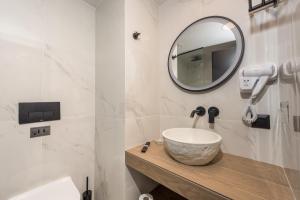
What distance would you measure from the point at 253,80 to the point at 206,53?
399 millimetres

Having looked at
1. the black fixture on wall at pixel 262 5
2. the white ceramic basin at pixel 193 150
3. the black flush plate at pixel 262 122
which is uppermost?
the black fixture on wall at pixel 262 5

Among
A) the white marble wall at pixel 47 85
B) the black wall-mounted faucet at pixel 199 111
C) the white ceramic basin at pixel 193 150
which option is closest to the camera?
the white ceramic basin at pixel 193 150

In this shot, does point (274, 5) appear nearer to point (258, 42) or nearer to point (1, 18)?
point (258, 42)

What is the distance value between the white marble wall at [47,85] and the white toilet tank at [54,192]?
6cm

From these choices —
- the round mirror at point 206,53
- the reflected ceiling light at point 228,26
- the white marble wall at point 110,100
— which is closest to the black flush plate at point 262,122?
the round mirror at point 206,53

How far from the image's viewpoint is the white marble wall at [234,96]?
813 mm

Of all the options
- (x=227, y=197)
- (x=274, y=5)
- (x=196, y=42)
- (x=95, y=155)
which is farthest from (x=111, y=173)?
(x=274, y=5)

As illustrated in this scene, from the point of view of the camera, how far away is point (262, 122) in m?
0.82

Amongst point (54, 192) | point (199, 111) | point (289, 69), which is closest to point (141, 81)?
point (199, 111)

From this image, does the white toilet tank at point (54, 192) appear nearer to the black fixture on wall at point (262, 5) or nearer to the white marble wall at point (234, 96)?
the white marble wall at point (234, 96)

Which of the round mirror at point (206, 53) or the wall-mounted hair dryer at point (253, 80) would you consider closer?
the wall-mounted hair dryer at point (253, 80)

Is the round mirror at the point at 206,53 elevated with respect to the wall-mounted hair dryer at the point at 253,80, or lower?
A: elevated

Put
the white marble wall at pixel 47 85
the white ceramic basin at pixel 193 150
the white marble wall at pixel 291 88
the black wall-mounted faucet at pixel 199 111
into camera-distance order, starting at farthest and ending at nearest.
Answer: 1. the black wall-mounted faucet at pixel 199 111
2. the white marble wall at pixel 47 85
3. the white ceramic basin at pixel 193 150
4. the white marble wall at pixel 291 88

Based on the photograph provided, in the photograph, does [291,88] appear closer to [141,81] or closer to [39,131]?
[141,81]
